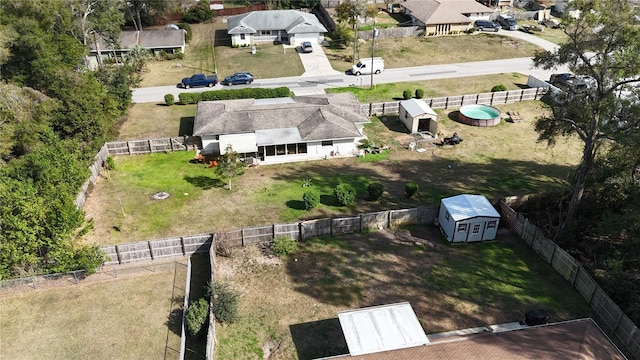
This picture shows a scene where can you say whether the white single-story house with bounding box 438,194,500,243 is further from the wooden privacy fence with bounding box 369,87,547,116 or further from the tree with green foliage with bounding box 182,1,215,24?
the tree with green foliage with bounding box 182,1,215,24

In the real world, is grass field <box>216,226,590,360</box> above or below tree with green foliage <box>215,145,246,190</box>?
→ below

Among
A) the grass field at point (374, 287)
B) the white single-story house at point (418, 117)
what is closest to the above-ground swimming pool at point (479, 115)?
the white single-story house at point (418, 117)

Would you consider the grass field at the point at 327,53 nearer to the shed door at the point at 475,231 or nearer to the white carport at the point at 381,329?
the shed door at the point at 475,231

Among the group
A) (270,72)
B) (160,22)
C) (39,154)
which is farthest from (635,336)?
(160,22)

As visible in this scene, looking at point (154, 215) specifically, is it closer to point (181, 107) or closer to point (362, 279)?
point (362, 279)

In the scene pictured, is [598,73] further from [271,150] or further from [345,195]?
[271,150]

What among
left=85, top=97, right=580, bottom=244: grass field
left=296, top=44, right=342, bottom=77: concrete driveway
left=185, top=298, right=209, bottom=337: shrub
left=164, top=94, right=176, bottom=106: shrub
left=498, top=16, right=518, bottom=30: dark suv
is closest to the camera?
left=185, top=298, right=209, bottom=337: shrub

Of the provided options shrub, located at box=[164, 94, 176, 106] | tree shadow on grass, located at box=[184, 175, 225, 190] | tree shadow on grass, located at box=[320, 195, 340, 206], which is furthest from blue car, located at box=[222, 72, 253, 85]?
tree shadow on grass, located at box=[320, 195, 340, 206]
